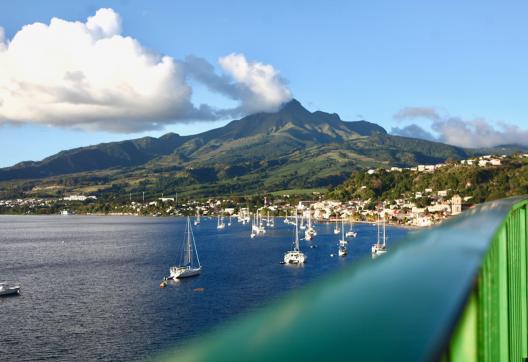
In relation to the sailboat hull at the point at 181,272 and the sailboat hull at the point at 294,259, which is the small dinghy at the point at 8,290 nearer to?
the sailboat hull at the point at 181,272

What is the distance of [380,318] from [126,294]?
1515 inches

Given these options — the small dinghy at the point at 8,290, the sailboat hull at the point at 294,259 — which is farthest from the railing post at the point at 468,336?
the sailboat hull at the point at 294,259

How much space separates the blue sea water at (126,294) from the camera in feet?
83.4

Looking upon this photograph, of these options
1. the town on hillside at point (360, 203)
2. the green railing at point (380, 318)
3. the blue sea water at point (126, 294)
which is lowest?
the blue sea water at point (126, 294)

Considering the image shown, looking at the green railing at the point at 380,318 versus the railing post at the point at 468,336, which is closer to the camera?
the green railing at the point at 380,318

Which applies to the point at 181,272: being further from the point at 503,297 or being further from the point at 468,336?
the point at 468,336

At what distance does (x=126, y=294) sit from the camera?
123 ft

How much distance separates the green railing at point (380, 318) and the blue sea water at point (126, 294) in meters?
5.57

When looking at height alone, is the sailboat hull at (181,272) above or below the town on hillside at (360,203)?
below

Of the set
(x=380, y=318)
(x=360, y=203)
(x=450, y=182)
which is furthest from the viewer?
(x=360, y=203)

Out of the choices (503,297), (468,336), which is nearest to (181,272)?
(503,297)

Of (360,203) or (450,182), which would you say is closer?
(450,182)

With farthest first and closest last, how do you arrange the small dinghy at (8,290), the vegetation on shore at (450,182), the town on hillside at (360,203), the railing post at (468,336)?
1. the town on hillside at (360,203)
2. the vegetation on shore at (450,182)
3. the small dinghy at (8,290)
4. the railing post at (468,336)

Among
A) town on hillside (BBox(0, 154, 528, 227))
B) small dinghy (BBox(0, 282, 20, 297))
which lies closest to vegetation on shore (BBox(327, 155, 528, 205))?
town on hillside (BBox(0, 154, 528, 227))
